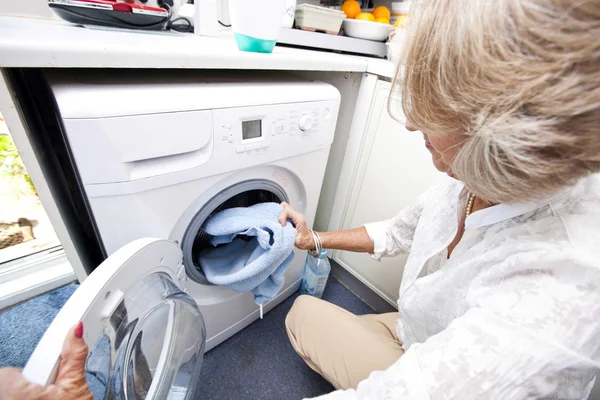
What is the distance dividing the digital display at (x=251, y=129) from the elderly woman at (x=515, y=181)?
35 centimetres

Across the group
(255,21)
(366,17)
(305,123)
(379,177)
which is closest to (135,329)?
(305,123)

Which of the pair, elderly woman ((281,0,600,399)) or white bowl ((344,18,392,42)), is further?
white bowl ((344,18,392,42))

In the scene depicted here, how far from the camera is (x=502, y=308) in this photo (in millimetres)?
339

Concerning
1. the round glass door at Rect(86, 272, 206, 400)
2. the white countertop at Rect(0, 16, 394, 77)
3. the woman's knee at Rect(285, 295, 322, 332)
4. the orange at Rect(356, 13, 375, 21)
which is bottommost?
the woman's knee at Rect(285, 295, 322, 332)

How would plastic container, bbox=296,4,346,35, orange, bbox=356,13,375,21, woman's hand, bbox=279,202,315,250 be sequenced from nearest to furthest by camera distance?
woman's hand, bbox=279,202,315,250, plastic container, bbox=296,4,346,35, orange, bbox=356,13,375,21

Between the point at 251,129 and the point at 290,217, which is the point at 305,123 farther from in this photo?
the point at 290,217

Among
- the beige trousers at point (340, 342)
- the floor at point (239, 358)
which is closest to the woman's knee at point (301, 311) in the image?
the beige trousers at point (340, 342)

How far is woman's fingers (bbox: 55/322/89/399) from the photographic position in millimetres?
310

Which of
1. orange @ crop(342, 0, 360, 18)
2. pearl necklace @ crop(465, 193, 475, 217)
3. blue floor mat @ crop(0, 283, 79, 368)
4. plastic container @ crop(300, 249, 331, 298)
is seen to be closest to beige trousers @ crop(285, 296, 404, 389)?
plastic container @ crop(300, 249, 331, 298)

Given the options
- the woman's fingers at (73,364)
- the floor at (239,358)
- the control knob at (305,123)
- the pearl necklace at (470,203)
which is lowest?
the floor at (239,358)

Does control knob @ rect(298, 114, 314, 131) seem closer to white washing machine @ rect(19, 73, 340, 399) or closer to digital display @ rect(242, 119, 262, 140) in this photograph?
white washing machine @ rect(19, 73, 340, 399)

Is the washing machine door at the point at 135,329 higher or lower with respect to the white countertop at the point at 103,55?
lower

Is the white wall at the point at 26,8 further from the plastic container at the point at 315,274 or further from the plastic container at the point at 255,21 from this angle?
the plastic container at the point at 315,274

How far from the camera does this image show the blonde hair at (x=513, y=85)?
25cm
